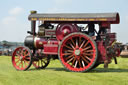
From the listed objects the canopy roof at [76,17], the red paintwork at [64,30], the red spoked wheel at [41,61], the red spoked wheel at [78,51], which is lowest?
the red spoked wheel at [41,61]

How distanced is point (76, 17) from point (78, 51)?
1.54 meters

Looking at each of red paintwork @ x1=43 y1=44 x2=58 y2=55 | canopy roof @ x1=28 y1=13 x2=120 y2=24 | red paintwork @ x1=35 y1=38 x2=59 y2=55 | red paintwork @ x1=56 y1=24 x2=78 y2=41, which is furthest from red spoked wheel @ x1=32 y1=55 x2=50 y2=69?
canopy roof @ x1=28 y1=13 x2=120 y2=24

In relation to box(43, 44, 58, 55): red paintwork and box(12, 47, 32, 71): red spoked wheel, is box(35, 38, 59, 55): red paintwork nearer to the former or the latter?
box(43, 44, 58, 55): red paintwork

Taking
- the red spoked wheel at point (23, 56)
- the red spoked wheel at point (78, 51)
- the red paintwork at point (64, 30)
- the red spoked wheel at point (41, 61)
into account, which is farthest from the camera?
the red spoked wheel at point (41, 61)

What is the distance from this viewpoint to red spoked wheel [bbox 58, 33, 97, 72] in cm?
907

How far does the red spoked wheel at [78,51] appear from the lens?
357 inches

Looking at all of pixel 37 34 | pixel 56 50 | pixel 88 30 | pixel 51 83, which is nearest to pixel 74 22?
pixel 88 30

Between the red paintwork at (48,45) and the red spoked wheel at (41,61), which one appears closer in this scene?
the red paintwork at (48,45)

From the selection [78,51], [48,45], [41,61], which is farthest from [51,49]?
[41,61]

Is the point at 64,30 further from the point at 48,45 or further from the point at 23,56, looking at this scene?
the point at 23,56

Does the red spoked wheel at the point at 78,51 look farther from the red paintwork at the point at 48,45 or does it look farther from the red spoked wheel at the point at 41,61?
the red spoked wheel at the point at 41,61

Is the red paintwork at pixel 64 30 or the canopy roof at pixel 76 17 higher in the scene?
the canopy roof at pixel 76 17

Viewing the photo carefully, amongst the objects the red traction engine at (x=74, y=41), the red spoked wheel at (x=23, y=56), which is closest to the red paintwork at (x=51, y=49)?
the red traction engine at (x=74, y=41)

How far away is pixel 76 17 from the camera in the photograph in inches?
374
